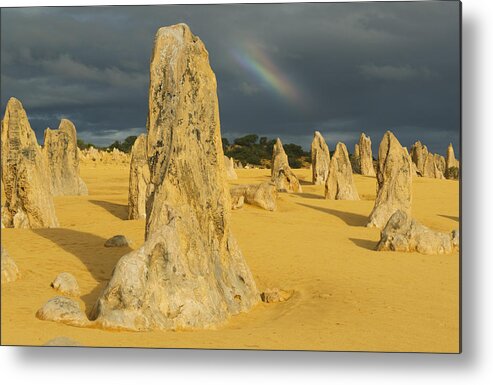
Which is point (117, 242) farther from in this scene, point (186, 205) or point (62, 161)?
point (62, 161)

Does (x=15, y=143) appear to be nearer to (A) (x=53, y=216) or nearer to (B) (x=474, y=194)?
(A) (x=53, y=216)

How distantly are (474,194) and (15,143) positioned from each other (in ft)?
32.8

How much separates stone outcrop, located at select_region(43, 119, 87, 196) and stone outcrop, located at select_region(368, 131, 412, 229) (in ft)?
36.4

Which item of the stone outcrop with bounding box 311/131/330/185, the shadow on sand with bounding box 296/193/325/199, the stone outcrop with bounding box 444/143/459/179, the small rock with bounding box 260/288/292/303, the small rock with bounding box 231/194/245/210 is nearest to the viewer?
the small rock with bounding box 260/288/292/303

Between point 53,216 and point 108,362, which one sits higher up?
point 53,216

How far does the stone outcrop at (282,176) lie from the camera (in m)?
28.0

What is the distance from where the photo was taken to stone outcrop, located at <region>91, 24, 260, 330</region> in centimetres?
784

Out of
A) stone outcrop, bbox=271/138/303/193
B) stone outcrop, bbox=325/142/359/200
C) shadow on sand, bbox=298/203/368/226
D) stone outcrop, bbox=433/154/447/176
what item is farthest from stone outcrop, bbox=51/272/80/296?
stone outcrop, bbox=433/154/447/176

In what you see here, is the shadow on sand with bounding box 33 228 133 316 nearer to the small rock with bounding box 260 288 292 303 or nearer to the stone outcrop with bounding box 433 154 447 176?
the small rock with bounding box 260 288 292 303

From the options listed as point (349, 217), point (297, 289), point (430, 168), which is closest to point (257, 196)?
point (349, 217)

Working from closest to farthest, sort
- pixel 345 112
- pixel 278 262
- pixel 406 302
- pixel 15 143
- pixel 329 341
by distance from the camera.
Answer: pixel 329 341
pixel 406 302
pixel 345 112
pixel 278 262
pixel 15 143

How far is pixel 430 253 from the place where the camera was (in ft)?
40.7

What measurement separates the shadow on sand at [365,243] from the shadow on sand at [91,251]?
4750 millimetres

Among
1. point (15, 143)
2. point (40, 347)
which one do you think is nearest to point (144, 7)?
point (40, 347)
